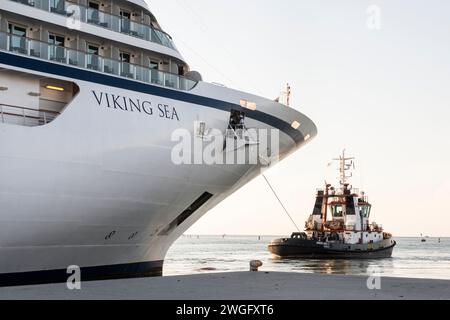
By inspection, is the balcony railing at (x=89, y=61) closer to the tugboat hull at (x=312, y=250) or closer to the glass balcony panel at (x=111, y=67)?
the glass balcony panel at (x=111, y=67)

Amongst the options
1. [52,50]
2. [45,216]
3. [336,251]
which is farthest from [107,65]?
[336,251]

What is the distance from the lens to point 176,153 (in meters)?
18.4

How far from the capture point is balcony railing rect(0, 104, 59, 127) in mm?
15875

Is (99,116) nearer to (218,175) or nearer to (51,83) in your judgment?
(51,83)

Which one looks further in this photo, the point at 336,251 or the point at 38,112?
the point at 336,251

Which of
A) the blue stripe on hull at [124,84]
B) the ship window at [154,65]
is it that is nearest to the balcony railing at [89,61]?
the blue stripe on hull at [124,84]

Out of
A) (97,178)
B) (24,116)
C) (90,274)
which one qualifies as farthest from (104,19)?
(90,274)

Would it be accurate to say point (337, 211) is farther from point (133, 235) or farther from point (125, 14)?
point (125, 14)

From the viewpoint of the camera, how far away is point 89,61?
1717cm

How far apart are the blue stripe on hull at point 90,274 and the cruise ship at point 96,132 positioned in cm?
4

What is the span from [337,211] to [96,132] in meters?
59.3

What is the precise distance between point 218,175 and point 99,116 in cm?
533

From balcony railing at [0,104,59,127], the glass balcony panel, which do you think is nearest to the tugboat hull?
the glass balcony panel

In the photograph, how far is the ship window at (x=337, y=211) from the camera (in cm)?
7238
